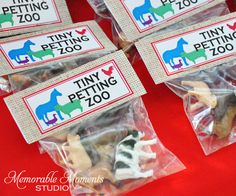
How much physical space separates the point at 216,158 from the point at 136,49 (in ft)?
0.84

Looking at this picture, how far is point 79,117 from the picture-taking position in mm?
698

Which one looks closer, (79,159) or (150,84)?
(79,159)

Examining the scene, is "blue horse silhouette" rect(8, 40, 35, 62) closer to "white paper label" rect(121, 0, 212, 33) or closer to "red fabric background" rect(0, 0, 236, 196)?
"red fabric background" rect(0, 0, 236, 196)

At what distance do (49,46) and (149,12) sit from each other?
20cm

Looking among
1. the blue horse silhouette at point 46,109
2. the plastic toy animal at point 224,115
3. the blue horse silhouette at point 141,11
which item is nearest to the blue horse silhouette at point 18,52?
the blue horse silhouette at point 46,109

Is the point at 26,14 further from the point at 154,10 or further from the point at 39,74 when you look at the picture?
the point at 154,10

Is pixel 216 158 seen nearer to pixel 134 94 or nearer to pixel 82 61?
pixel 134 94

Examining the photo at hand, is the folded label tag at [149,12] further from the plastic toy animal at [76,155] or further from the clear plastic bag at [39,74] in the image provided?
the plastic toy animal at [76,155]

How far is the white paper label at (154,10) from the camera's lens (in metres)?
0.82

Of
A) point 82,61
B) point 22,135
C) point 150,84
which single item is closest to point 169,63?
point 150,84

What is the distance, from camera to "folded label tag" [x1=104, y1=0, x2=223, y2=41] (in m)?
0.82

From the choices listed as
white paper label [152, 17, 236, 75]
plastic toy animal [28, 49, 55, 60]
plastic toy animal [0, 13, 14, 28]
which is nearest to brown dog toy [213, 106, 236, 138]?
white paper label [152, 17, 236, 75]

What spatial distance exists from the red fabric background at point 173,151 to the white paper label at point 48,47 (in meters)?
0.09

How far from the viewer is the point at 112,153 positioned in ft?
2.20
